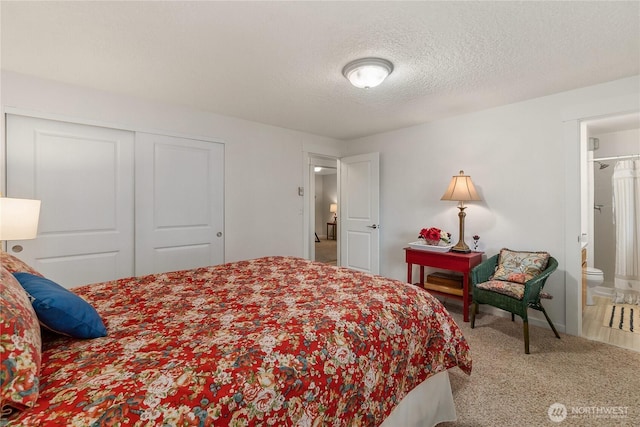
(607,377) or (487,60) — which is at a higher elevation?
(487,60)

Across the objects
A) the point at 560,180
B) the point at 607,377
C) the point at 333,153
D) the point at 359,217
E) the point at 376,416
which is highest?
the point at 333,153

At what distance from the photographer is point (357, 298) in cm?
154

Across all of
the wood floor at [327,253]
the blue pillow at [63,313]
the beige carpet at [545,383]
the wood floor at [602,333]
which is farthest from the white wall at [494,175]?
the blue pillow at [63,313]

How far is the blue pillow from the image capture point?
103 centimetres

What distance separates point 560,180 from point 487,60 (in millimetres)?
1456

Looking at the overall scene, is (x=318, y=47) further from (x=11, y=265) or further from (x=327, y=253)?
(x=327, y=253)

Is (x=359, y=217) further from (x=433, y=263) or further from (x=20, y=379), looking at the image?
(x=20, y=379)

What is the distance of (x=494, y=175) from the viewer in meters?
3.21

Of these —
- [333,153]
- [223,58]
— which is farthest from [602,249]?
[223,58]

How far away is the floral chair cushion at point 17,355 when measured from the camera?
0.69 meters

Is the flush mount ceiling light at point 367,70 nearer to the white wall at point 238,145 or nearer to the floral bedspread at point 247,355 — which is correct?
the floral bedspread at point 247,355

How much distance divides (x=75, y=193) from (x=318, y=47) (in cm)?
242

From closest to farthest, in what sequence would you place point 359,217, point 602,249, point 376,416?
point 376,416, point 602,249, point 359,217

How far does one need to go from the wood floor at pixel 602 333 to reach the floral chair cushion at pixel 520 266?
0.74 meters
